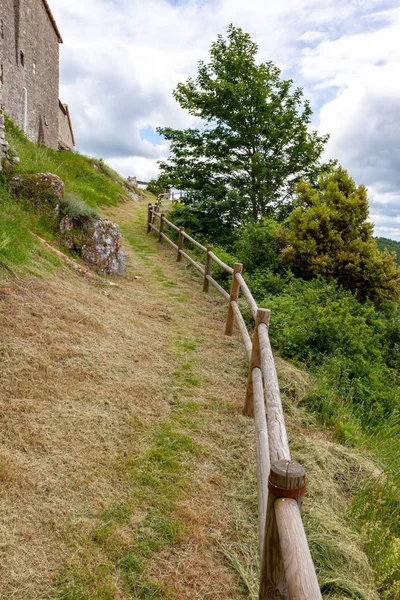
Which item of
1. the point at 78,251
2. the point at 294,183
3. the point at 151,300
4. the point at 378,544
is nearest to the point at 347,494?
the point at 378,544

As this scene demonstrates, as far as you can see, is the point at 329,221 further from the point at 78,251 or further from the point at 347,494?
the point at 347,494

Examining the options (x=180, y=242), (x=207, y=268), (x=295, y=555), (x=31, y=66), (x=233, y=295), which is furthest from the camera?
(x=31, y=66)

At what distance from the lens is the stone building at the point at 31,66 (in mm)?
13539

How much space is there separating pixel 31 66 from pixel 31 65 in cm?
4

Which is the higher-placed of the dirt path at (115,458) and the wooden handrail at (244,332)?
the wooden handrail at (244,332)

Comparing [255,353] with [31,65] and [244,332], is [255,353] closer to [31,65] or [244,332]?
[244,332]

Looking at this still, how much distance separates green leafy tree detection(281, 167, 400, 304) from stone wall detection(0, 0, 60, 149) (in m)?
9.98

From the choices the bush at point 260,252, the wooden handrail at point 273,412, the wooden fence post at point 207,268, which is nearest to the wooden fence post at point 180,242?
the bush at point 260,252

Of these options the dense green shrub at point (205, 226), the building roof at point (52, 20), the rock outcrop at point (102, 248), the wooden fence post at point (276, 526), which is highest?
the building roof at point (52, 20)

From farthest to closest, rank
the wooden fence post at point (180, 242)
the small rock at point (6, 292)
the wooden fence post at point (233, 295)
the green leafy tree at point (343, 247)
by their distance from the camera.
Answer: the wooden fence post at point (180, 242) → the green leafy tree at point (343, 247) → the wooden fence post at point (233, 295) → the small rock at point (6, 292)

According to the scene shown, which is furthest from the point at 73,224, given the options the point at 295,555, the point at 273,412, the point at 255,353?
the point at 295,555

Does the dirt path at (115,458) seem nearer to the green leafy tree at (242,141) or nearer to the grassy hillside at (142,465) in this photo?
the grassy hillside at (142,465)

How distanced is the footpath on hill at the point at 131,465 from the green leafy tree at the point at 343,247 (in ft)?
13.5

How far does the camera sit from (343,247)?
8.43 m
